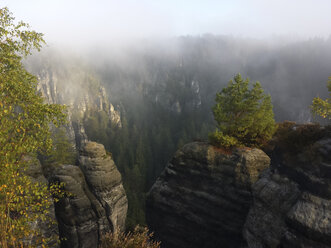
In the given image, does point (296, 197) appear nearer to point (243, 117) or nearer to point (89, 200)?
point (243, 117)

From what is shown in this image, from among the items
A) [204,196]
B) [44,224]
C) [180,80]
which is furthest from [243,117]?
[180,80]

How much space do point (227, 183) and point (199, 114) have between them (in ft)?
314

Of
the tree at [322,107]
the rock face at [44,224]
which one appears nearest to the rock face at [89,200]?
the rock face at [44,224]


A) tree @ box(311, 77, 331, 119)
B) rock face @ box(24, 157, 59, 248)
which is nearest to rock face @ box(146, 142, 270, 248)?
tree @ box(311, 77, 331, 119)

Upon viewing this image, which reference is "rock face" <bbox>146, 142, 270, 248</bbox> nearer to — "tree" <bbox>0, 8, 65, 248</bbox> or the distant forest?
"tree" <bbox>0, 8, 65, 248</bbox>

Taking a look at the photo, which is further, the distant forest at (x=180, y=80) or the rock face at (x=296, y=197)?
the distant forest at (x=180, y=80)

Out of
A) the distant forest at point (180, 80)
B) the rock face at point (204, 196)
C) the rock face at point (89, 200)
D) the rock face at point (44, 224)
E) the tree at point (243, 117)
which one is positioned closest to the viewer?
the rock face at point (44, 224)

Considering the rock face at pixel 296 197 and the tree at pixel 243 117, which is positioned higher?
the tree at pixel 243 117

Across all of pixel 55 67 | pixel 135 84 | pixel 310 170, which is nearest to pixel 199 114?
pixel 135 84

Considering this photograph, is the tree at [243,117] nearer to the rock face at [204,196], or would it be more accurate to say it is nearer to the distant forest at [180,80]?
the rock face at [204,196]

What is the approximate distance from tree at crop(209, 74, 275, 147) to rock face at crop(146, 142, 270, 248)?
1340 mm

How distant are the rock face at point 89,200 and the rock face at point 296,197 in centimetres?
1353

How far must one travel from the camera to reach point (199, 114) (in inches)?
4294

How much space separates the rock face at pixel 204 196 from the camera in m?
14.7
